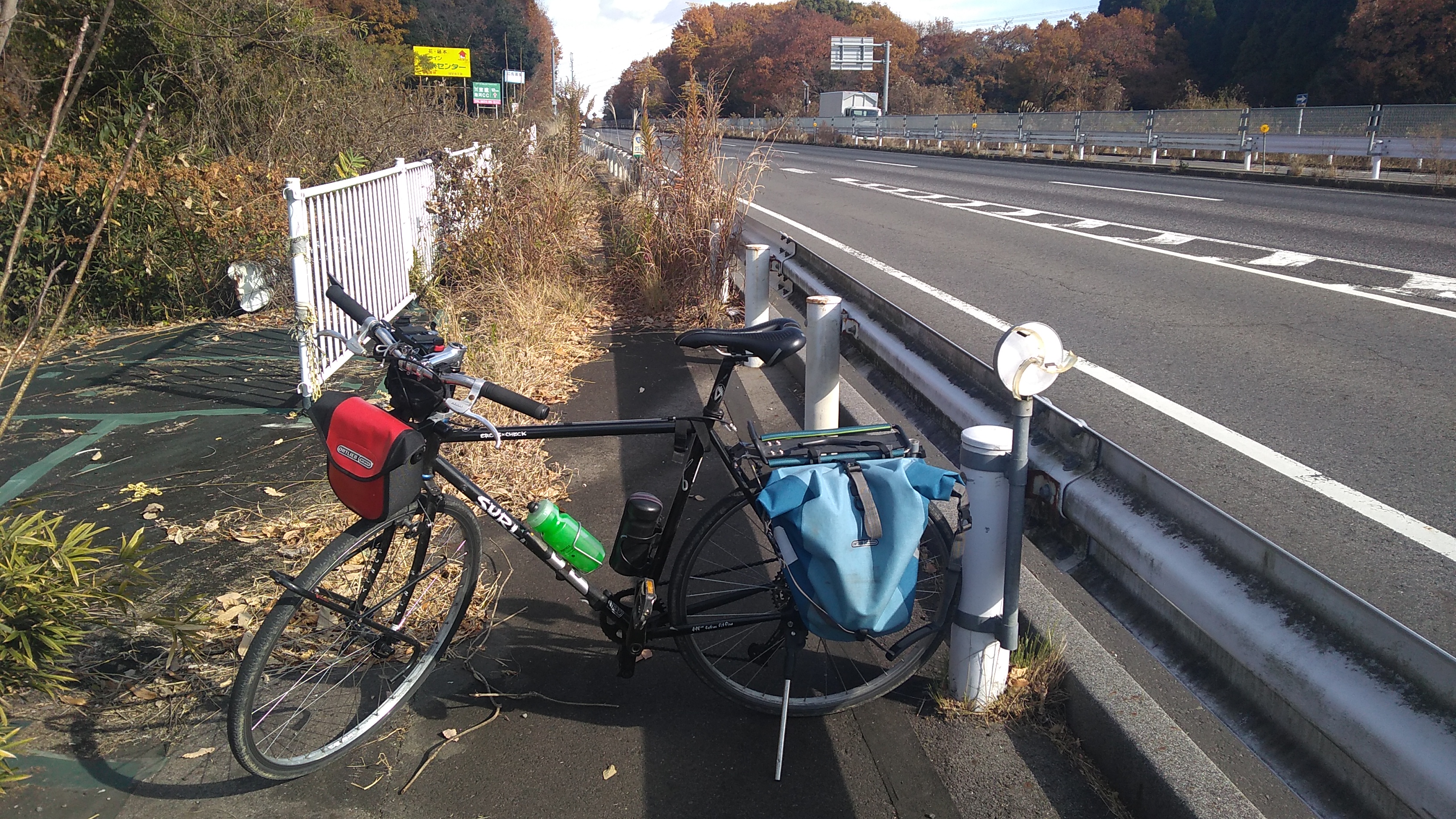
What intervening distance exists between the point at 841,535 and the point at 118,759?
2247 mm

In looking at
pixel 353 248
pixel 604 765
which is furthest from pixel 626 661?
pixel 353 248

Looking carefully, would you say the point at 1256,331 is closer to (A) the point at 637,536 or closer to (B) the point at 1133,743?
(B) the point at 1133,743

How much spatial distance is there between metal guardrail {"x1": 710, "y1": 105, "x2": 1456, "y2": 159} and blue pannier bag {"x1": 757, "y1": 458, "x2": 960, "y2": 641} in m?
6.44

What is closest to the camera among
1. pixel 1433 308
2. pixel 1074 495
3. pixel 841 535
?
pixel 1074 495

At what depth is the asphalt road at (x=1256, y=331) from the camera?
13.4 ft

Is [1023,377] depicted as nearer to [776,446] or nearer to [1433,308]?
[776,446]

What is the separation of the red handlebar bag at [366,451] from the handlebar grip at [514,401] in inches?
10.1

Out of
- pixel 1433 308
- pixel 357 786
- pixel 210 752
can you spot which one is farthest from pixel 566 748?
pixel 1433 308

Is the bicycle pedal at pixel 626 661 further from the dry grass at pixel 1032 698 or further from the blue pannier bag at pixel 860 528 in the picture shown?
the dry grass at pixel 1032 698

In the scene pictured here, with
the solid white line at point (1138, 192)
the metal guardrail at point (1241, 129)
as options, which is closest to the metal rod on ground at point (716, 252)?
the metal guardrail at point (1241, 129)

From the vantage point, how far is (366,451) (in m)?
2.62

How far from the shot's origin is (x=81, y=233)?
7664mm

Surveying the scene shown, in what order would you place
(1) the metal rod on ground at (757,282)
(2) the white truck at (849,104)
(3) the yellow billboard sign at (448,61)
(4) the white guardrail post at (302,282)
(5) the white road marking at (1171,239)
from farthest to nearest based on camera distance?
(2) the white truck at (849,104) < (3) the yellow billboard sign at (448,61) < (5) the white road marking at (1171,239) < (1) the metal rod on ground at (757,282) < (4) the white guardrail post at (302,282)

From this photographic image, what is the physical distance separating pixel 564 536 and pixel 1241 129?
26965 millimetres
